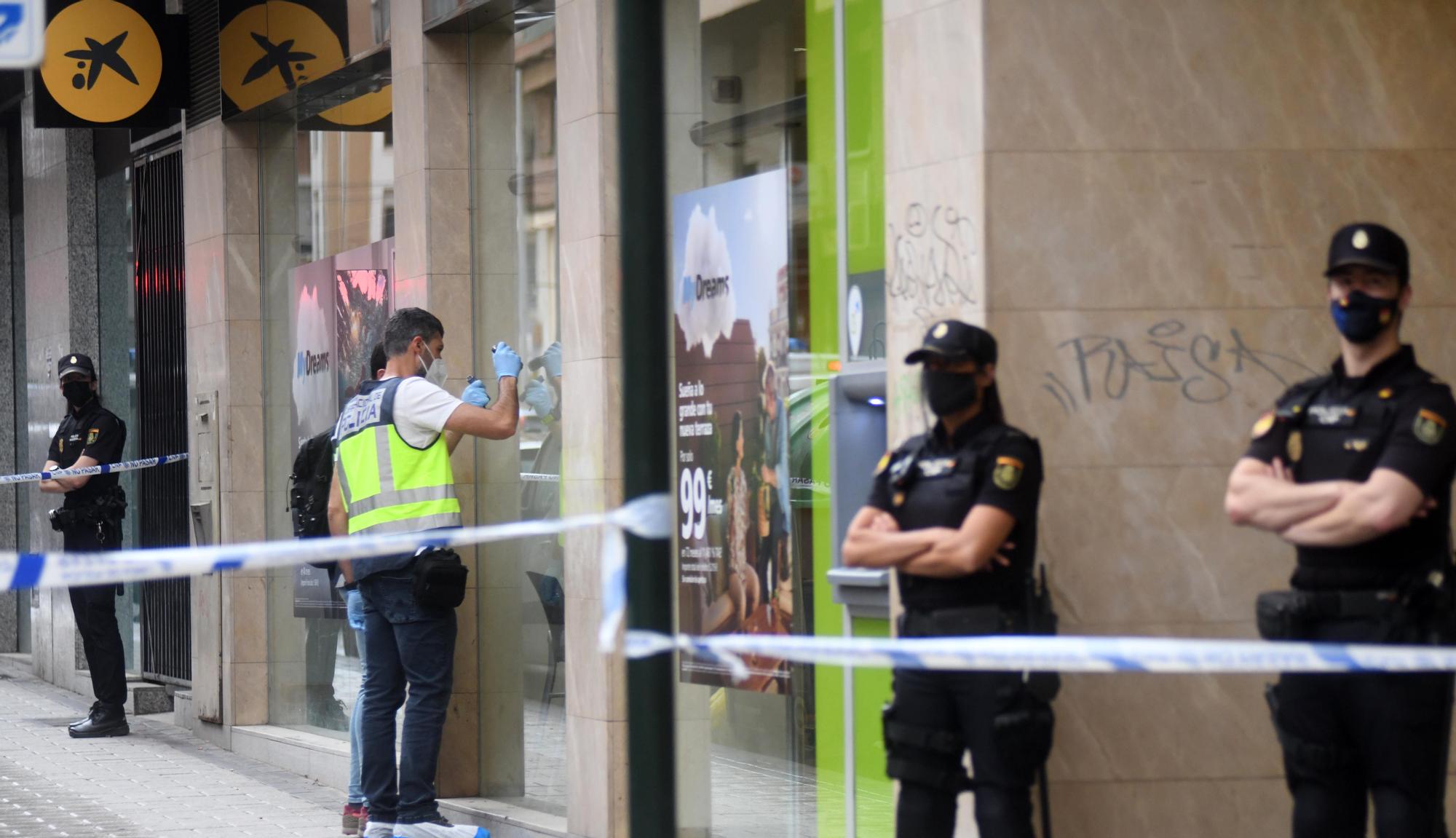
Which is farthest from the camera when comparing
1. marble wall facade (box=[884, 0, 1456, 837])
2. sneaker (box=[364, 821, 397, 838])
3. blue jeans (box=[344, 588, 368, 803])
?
blue jeans (box=[344, 588, 368, 803])

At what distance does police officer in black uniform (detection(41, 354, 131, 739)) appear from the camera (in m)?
12.5

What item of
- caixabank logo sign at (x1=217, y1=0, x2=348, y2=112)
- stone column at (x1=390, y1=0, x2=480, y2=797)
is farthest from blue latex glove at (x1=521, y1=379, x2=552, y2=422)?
caixabank logo sign at (x1=217, y1=0, x2=348, y2=112)

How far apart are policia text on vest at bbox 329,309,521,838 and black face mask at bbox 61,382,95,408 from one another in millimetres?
4979

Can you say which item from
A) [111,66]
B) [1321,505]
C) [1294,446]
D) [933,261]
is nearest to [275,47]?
[111,66]

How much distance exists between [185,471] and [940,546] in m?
9.39

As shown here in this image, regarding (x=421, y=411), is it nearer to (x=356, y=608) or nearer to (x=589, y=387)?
(x=589, y=387)

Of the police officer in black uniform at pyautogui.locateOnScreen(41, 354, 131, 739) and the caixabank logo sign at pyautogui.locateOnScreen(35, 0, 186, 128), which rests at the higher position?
the caixabank logo sign at pyautogui.locateOnScreen(35, 0, 186, 128)

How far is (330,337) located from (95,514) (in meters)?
2.63

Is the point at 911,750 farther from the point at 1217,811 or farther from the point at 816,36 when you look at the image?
the point at 816,36

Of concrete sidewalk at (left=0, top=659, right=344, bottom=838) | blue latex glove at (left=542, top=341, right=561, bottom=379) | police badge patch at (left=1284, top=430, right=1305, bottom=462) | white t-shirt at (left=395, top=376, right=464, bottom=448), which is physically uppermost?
blue latex glove at (left=542, top=341, right=561, bottom=379)

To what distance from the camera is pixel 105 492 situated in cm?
1261

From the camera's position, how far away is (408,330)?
8.11 m

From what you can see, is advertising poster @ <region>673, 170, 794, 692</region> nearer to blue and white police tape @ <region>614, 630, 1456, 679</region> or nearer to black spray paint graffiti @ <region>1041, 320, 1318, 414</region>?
black spray paint graffiti @ <region>1041, 320, 1318, 414</region>

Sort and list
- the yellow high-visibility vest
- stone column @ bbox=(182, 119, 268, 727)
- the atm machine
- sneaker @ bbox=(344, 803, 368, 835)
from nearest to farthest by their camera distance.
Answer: the atm machine, the yellow high-visibility vest, sneaker @ bbox=(344, 803, 368, 835), stone column @ bbox=(182, 119, 268, 727)
